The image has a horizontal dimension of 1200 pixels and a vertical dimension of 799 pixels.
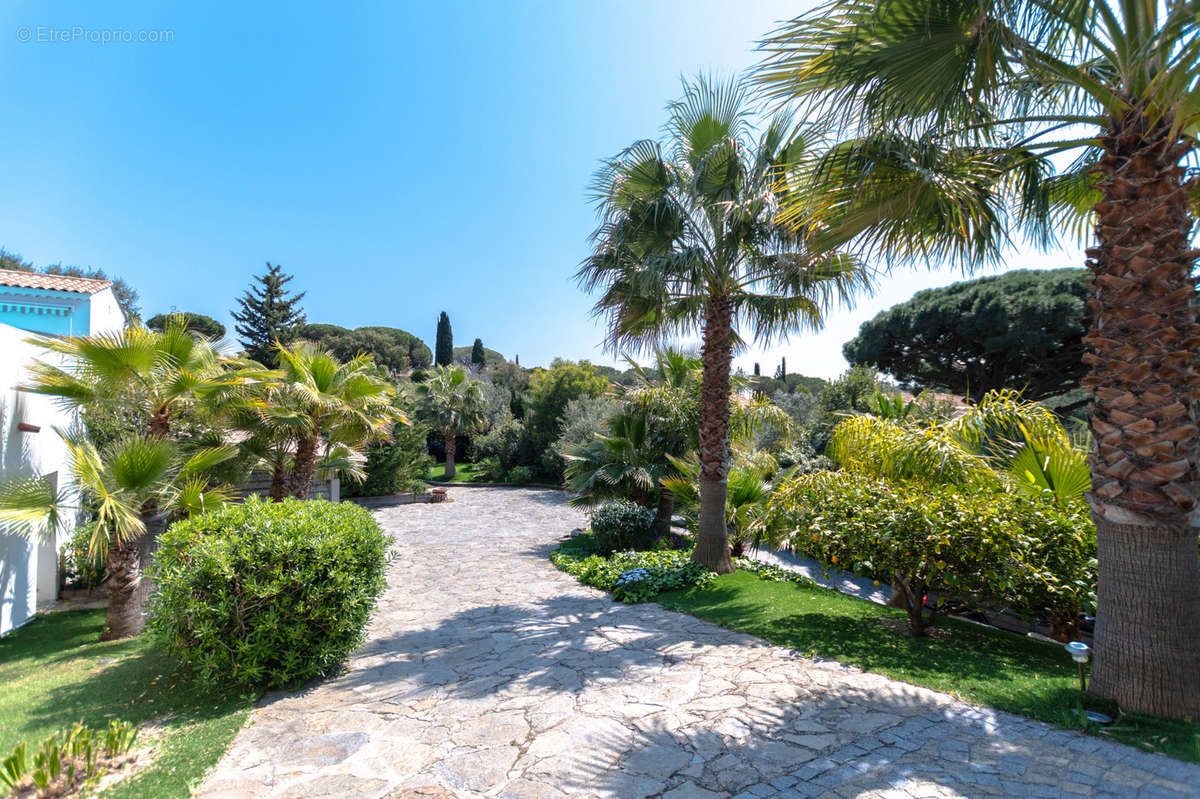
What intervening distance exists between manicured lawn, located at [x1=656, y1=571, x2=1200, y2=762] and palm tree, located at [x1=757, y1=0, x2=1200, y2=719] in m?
0.40

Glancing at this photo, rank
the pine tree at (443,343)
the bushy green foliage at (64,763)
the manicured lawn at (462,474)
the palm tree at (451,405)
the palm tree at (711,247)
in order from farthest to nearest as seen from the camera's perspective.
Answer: the pine tree at (443,343) → the manicured lawn at (462,474) → the palm tree at (451,405) → the palm tree at (711,247) → the bushy green foliage at (64,763)

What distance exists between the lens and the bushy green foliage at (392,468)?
21.1 meters

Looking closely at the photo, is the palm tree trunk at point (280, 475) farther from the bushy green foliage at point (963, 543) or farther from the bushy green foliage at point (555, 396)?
the bushy green foliage at point (555, 396)

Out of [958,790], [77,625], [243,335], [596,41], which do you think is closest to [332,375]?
[77,625]

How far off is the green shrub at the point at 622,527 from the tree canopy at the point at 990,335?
44.6ft

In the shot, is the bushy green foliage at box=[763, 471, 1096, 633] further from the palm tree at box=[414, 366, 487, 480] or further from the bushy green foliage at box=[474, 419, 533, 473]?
the palm tree at box=[414, 366, 487, 480]

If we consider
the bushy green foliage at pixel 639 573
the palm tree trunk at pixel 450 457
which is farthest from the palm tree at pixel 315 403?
the palm tree trunk at pixel 450 457

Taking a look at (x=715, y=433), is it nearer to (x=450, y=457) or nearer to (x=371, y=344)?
(x=450, y=457)

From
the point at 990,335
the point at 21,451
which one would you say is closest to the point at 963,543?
the point at 21,451

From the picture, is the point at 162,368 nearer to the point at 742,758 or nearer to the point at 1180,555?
the point at 742,758

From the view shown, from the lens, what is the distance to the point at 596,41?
8586mm

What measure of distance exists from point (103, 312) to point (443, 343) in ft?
113

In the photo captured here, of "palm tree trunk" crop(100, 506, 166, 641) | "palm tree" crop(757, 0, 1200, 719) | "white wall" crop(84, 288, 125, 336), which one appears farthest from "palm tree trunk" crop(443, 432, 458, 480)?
"palm tree" crop(757, 0, 1200, 719)

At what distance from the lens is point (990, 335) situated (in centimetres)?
2094
